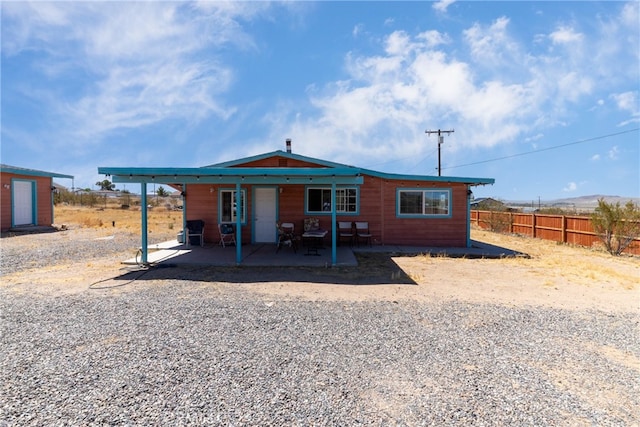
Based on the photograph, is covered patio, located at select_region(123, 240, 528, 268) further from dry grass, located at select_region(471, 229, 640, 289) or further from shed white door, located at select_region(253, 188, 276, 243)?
dry grass, located at select_region(471, 229, 640, 289)

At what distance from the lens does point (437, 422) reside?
2236 millimetres

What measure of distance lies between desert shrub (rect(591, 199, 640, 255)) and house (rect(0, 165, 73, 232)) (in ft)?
74.0

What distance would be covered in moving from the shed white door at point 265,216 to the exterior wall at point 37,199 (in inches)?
461

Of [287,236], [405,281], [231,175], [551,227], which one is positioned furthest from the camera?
[551,227]

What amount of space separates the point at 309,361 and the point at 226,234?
7.50 meters

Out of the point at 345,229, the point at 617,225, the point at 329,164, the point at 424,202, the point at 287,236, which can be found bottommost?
the point at 287,236

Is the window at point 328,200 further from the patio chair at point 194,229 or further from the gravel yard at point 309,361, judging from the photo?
the gravel yard at point 309,361

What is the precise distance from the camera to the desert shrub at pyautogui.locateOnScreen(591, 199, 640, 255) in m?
10.3

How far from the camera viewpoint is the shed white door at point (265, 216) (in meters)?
10.9

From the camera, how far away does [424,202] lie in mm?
11109

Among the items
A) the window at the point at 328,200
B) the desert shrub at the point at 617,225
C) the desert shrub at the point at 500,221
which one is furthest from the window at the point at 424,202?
the desert shrub at the point at 500,221

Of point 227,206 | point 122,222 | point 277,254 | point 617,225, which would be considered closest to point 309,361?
point 277,254

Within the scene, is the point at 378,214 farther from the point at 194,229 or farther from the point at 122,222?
the point at 122,222

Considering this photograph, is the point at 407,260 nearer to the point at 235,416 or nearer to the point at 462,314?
the point at 462,314
